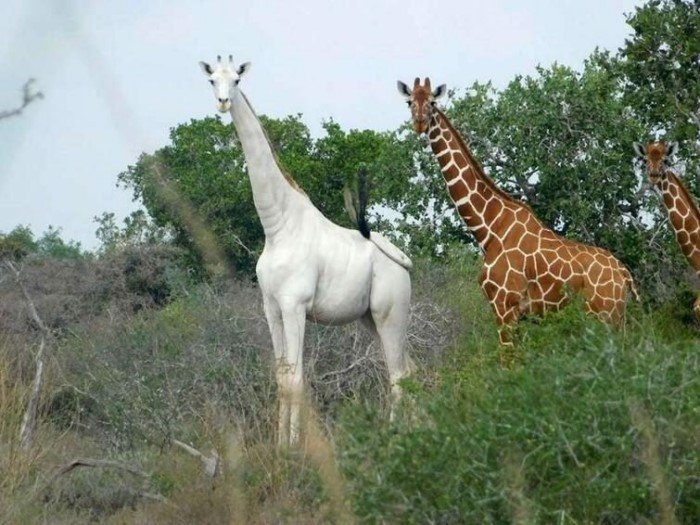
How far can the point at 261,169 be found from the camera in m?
12.2

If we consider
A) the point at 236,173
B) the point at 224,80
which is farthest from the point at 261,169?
the point at 236,173

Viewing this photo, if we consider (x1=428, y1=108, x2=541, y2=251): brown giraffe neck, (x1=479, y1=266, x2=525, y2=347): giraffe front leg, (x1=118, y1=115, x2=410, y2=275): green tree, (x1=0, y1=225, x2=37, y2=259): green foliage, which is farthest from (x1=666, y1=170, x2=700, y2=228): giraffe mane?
(x1=0, y1=225, x2=37, y2=259): green foliage

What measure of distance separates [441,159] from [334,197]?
15.3 metres

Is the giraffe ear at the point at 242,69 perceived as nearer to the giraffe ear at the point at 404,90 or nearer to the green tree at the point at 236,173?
the giraffe ear at the point at 404,90

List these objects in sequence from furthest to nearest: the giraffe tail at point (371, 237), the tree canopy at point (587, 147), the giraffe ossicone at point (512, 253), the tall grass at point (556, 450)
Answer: the tree canopy at point (587, 147), the giraffe tail at point (371, 237), the giraffe ossicone at point (512, 253), the tall grass at point (556, 450)

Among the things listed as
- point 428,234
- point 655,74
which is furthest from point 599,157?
point 428,234

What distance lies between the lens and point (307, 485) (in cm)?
979

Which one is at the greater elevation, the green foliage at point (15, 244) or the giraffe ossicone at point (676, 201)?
the green foliage at point (15, 244)

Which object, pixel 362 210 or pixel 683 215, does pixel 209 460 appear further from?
pixel 683 215

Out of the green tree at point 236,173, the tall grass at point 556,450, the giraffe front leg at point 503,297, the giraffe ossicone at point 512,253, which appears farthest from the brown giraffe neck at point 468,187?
the green tree at point 236,173

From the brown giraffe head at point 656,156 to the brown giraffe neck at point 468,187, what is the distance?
0.88 metres

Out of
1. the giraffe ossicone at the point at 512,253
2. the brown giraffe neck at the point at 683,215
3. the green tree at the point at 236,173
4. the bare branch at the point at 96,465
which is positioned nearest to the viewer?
the bare branch at the point at 96,465

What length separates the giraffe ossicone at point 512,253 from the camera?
11.5 metres

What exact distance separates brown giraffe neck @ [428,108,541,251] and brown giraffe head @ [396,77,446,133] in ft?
0.61
